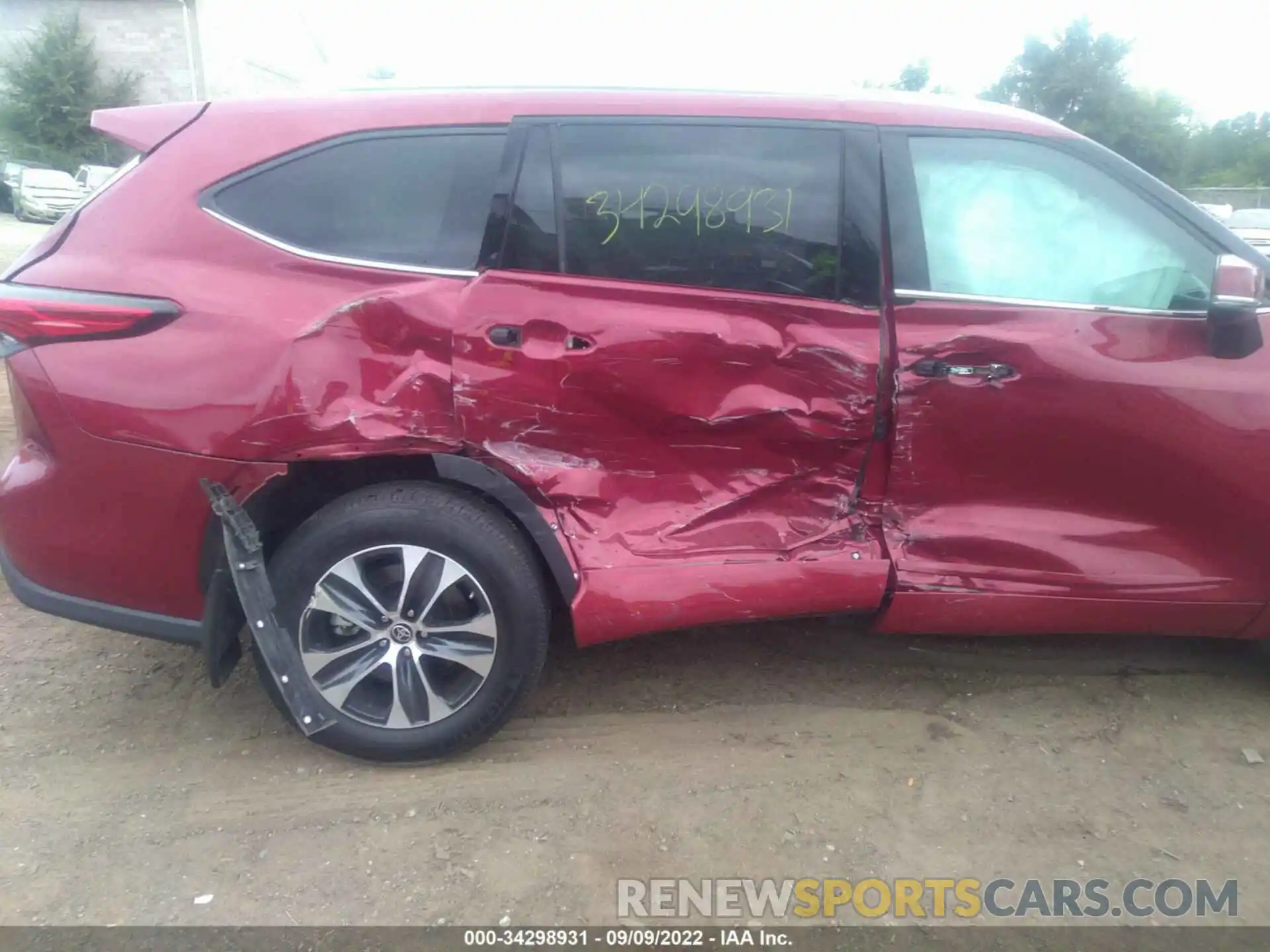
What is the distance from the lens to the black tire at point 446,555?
264cm

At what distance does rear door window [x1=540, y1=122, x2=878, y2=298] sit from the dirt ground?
55.0 inches

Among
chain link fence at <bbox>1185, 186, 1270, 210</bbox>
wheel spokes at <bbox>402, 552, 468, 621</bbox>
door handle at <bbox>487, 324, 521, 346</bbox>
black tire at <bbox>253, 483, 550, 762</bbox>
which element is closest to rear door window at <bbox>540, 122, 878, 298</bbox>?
door handle at <bbox>487, 324, 521, 346</bbox>

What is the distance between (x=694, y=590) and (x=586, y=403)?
639mm

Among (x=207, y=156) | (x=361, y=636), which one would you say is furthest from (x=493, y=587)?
(x=207, y=156)

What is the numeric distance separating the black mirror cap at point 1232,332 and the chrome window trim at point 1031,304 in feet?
0.21

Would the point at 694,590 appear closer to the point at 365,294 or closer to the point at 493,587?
the point at 493,587

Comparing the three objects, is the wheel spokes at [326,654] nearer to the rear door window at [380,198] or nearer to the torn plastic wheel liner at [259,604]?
the torn plastic wheel liner at [259,604]

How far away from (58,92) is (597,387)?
34.1 m

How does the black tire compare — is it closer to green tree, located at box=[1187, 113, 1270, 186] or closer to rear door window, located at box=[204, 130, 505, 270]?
rear door window, located at box=[204, 130, 505, 270]

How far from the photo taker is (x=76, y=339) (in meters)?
2.54

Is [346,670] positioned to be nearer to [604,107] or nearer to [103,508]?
[103,508]

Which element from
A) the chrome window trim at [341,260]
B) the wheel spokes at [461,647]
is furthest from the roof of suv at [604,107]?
the wheel spokes at [461,647]

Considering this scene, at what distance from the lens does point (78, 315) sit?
8.31ft

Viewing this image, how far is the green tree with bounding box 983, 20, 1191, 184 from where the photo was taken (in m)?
33.8
